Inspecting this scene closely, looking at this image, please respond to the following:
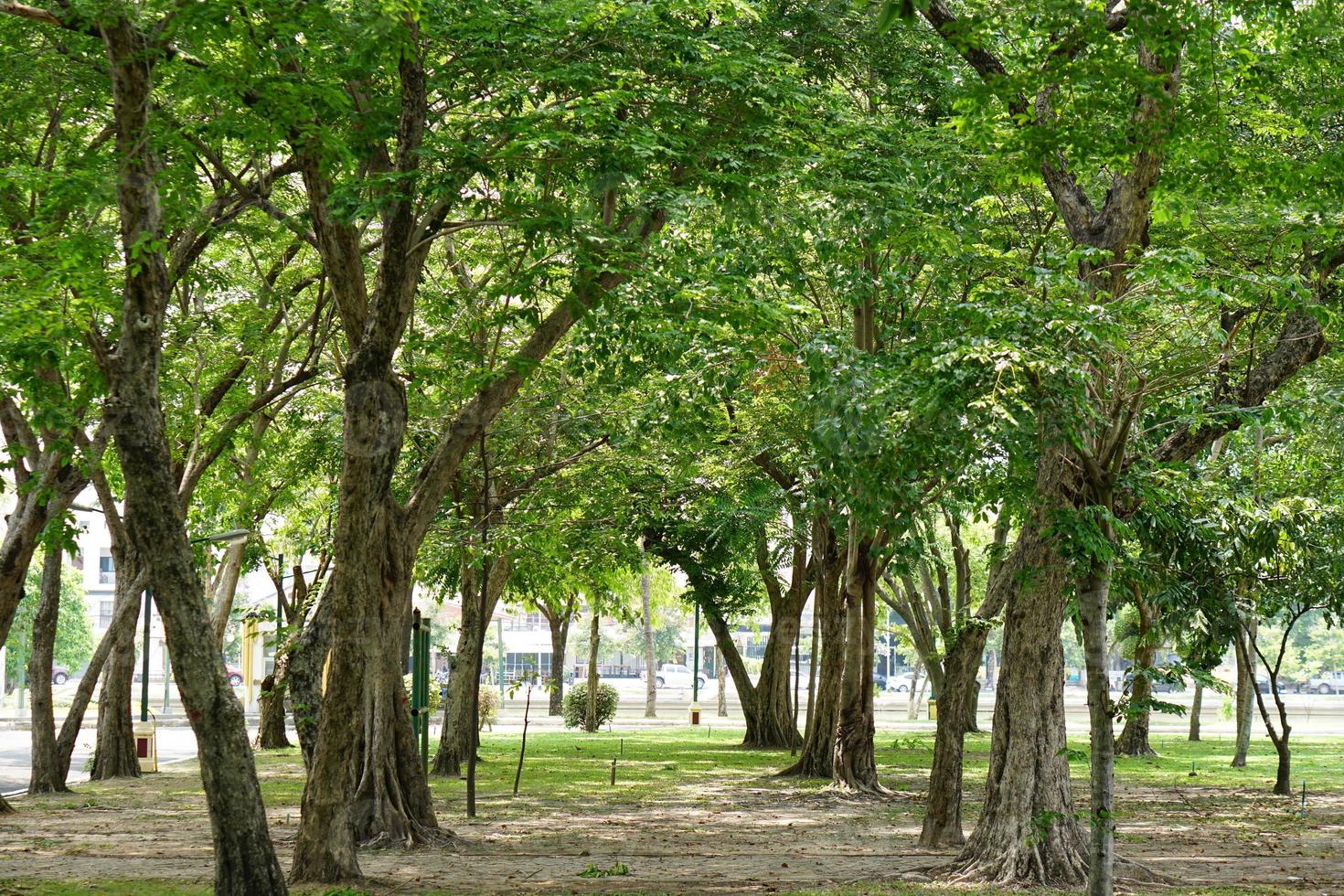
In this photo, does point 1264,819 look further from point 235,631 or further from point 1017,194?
point 235,631

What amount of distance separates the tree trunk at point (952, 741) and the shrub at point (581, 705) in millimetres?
25215

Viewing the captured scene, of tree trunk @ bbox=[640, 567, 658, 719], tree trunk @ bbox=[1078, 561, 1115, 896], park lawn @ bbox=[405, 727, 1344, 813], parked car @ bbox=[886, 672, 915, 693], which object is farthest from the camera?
parked car @ bbox=[886, 672, 915, 693]

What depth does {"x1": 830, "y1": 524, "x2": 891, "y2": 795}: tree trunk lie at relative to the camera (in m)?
19.4

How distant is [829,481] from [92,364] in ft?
24.9

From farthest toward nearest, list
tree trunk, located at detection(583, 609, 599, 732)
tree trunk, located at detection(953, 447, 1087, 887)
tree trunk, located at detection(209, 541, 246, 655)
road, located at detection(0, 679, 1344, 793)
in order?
tree trunk, located at detection(583, 609, 599, 732)
road, located at detection(0, 679, 1344, 793)
tree trunk, located at detection(209, 541, 246, 655)
tree trunk, located at detection(953, 447, 1087, 887)

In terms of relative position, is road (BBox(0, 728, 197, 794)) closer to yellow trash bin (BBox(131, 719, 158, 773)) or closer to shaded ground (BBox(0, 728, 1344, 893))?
yellow trash bin (BBox(131, 719, 158, 773))

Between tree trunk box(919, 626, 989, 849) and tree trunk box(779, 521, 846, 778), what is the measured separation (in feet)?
22.6

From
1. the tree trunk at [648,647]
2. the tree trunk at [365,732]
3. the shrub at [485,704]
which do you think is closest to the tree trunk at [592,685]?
the shrub at [485,704]

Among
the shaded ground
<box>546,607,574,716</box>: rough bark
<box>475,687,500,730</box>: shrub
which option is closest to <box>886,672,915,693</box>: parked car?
<box>546,607,574,716</box>: rough bark

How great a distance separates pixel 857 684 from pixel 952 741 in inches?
268

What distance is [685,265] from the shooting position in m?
12.8

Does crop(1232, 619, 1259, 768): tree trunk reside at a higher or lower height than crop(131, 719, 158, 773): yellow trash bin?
higher

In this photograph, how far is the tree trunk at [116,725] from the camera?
21969mm

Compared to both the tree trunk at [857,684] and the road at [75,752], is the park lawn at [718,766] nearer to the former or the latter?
the tree trunk at [857,684]
